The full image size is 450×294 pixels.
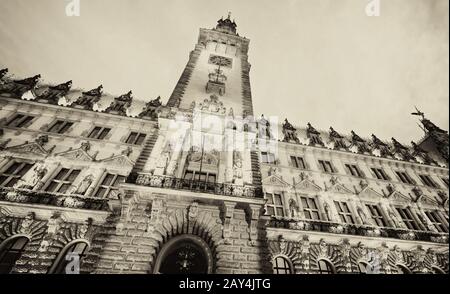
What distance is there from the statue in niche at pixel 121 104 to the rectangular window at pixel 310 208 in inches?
694

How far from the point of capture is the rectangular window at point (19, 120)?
1718cm

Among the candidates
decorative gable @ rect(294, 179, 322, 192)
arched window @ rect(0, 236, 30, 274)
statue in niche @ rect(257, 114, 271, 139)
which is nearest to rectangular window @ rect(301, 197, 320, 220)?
decorative gable @ rect(294, 179, 322, 192)

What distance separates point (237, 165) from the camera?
1393 centimetres

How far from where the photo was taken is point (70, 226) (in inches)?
513

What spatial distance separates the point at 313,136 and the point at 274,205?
1101 centimetres

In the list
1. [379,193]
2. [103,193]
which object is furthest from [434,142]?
[103,193]

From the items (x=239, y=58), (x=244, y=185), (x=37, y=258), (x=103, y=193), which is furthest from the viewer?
(x=239, y=58)

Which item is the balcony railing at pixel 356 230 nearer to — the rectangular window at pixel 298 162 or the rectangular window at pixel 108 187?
the rectangular window at pixel 298 162

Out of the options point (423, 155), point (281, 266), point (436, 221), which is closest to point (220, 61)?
→ point (281, 266)

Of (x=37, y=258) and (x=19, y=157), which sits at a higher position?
(x=19, y=157)

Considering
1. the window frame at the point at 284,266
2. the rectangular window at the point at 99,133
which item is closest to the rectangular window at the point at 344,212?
the window frame at the point at 284,266

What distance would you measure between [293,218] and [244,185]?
5.29m
